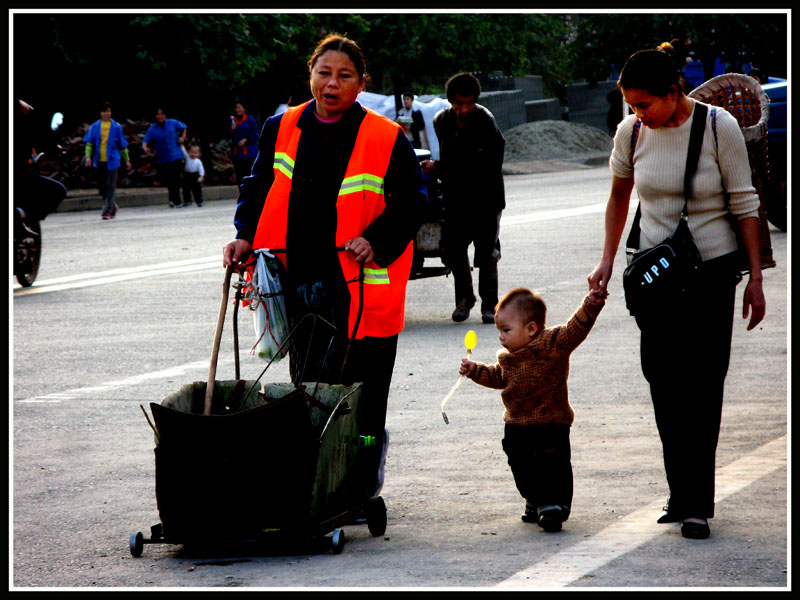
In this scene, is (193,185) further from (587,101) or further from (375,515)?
(587,101)

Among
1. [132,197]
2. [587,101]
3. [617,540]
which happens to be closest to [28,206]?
[617,540]

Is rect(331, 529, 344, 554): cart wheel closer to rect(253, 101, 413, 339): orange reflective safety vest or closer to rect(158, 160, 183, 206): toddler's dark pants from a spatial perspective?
rect(253, 101, 413, 339): orange reflective safety vest

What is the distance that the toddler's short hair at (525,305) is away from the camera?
5281 millimetres

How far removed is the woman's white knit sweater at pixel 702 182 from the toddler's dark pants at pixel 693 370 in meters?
0.13

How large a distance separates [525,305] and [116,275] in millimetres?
10038

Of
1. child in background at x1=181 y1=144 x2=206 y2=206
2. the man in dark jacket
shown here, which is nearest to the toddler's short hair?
the man in dark jacket

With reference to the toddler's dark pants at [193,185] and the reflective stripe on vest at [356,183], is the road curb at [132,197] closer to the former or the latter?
the toddler's dark pants at [193,185]

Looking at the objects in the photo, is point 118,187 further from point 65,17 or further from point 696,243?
point 696,243

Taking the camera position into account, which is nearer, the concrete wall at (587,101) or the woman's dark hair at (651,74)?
the woman's dark hair at (651,74)

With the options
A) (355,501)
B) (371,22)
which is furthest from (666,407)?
(371,22)

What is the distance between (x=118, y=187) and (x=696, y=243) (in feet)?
89.6

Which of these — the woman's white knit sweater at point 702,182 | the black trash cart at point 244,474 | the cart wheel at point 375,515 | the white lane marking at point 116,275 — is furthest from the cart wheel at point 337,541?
the white lane marking at point 116,275

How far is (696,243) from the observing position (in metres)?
5.21

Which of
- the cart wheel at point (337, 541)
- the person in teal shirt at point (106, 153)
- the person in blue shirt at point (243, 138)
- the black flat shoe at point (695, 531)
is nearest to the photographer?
the cart wheel at point (337, 541)
